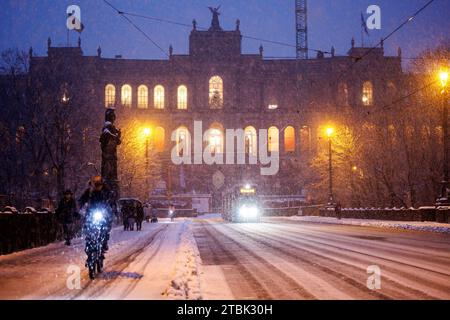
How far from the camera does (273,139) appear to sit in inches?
3516

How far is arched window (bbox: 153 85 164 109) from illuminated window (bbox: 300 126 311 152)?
22.3 meters

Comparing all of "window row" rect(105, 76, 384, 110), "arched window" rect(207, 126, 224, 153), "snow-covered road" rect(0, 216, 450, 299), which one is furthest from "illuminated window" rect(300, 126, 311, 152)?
"snow-covered road" rect(0, 216, 450, 299)

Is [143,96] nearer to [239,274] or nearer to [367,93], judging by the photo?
[367,93]

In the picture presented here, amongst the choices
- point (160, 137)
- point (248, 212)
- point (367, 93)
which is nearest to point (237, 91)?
point (160, 137)

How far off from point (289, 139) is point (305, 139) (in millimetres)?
2485

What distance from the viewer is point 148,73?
89.2 metres

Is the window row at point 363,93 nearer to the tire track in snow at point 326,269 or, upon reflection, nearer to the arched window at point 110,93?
the arched window at point 110,93

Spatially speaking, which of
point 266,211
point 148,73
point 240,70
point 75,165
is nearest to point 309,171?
point 266,211

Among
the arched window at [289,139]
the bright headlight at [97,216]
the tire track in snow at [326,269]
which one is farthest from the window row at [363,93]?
the bright headlight at [97,216]

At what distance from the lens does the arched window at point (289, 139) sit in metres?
89.1

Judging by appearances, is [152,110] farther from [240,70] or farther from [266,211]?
[266,211]

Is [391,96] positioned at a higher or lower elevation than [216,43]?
lower

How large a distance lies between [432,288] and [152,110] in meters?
81.4

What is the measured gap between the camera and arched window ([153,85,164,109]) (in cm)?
9000
